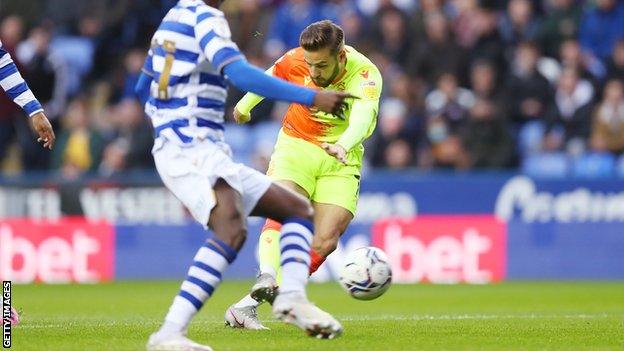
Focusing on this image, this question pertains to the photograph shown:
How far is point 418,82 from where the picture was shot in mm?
19938

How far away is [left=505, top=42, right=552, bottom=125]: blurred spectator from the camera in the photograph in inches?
765

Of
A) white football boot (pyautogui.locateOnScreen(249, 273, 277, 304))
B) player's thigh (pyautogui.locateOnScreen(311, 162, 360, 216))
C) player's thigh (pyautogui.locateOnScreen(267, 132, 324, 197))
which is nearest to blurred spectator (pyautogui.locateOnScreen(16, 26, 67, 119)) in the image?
player's thigh (pyautogui.locateOnScreen(267, 132, 324, 197))

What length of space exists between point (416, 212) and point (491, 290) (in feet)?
8.84

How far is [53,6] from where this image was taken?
891 inches

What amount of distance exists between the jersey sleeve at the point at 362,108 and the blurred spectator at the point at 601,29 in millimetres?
11098

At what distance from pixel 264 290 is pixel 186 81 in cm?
182

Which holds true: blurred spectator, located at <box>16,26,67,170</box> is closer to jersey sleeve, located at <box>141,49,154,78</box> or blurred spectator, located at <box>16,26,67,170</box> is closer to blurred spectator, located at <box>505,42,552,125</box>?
blurred spectator, located at <box>505,42,552,125</box>

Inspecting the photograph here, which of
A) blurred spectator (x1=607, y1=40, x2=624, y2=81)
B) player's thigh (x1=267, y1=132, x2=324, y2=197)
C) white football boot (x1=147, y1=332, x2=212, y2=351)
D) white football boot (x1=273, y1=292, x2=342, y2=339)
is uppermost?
blurred spectator (x1=607, y1=40, x2=624, y2=81)

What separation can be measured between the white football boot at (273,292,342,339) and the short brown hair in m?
2.38

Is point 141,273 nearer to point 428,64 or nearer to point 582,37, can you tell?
point 428,64

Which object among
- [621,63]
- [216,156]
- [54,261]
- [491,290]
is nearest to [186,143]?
[216,156]

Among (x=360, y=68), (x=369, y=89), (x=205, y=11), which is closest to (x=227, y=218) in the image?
(x=205, y=11)

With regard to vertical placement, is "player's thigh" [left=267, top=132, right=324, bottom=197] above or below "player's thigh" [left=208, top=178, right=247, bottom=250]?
above

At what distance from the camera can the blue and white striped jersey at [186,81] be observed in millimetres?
7648
